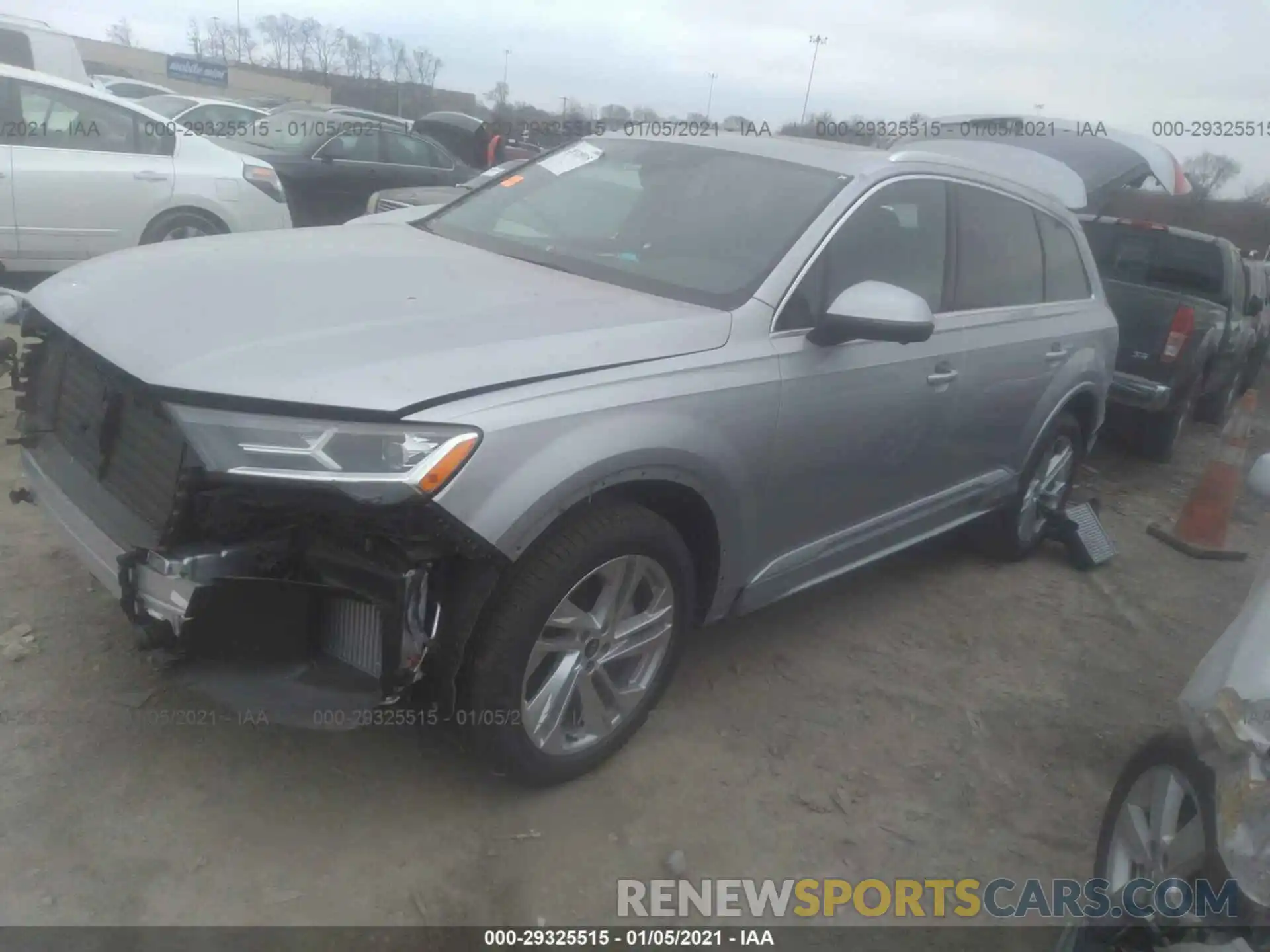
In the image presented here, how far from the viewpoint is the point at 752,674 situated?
369 centimetres

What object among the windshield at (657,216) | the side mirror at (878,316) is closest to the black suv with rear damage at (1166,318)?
the windshield at (657,216)

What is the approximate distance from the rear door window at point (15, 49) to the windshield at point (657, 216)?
8224 mm

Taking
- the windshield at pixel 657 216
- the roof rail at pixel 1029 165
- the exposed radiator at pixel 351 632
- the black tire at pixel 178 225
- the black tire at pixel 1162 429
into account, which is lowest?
the exposed radiator at pixel 351 632

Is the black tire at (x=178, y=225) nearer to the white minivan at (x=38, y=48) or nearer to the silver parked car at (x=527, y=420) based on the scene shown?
the white minivan at (x=38, y=48)

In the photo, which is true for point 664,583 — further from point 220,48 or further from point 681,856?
point 220,48

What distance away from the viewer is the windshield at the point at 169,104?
14.3 meters

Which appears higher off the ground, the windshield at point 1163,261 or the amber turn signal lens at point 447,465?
the windshield at point 1163,261

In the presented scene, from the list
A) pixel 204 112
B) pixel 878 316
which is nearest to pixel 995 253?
pixel 878 316

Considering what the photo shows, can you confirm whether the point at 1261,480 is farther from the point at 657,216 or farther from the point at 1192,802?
the point at 657,216

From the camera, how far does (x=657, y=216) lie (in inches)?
137

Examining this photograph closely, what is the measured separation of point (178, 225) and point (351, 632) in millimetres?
5981

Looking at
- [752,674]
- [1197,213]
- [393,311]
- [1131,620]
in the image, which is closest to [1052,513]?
[1131,620]

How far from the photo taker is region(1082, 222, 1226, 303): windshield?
8.15 metres

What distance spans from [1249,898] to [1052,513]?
335 centimetres
